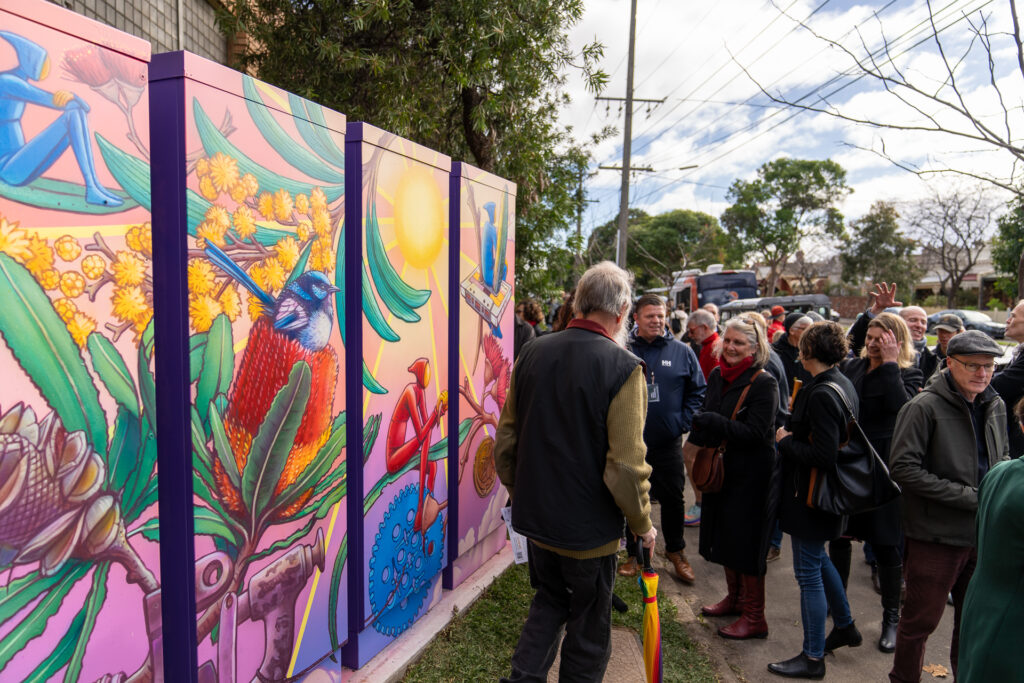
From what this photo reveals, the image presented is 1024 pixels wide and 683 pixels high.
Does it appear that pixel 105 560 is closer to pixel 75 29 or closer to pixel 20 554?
pixel 20 554

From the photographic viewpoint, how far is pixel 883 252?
42.2 meters

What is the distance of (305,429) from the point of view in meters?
2.50

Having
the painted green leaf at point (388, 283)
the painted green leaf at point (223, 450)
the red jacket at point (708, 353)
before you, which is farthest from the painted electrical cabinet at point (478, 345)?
the red jacket at point (708, 353)

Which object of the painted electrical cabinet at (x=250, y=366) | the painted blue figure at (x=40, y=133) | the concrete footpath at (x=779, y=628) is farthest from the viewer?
the concrete footpath at (x=779, y=628)

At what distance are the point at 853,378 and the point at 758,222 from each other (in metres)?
47.0

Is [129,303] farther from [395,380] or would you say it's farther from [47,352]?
[395,380]

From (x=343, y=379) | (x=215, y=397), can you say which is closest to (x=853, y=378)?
(x=343, y=379)

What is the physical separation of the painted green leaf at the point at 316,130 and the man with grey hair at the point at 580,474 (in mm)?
1116

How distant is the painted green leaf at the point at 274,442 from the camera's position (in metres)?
2.26

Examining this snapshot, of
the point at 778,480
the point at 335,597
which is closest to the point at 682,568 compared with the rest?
the point at 778,480

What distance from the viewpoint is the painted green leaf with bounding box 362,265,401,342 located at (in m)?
Answer: 2.84

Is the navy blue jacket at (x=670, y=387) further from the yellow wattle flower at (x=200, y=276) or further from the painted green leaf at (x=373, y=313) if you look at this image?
the yellow wattle flower at (x=200, y=276)

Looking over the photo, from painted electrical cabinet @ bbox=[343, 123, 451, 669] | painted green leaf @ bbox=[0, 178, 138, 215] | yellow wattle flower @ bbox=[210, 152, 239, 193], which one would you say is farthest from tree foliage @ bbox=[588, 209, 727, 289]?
painted green leaf @ bbox=[0, 178, 138, 215]

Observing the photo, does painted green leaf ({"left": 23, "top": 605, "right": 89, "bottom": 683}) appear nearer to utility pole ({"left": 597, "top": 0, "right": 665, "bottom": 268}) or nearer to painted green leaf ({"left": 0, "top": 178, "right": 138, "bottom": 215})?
painted green leaf ({"left": 0, "top": 178, "right": 138, "bottom": 215})
